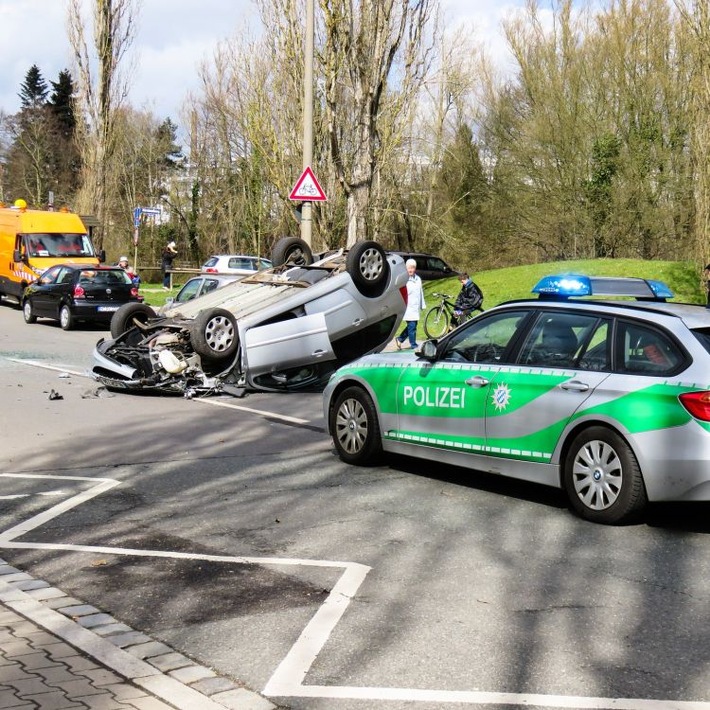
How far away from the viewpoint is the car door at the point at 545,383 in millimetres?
7102

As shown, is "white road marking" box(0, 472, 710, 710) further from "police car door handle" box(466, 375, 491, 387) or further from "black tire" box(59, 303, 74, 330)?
"black tire" box(59, 303, 74, 330)

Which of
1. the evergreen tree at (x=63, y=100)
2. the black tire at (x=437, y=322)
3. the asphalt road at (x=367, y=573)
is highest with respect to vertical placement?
the evergreen tree at (x=63, y=100)

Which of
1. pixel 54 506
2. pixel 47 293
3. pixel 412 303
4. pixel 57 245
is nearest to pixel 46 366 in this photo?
pixel 412 303

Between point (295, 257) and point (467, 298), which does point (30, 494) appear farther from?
point (467, 298)

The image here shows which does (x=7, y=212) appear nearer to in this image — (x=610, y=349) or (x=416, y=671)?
(x=610, y=349)

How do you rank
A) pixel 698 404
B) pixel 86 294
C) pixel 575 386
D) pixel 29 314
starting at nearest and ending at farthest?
pixel 698 404 → pixel 575 386 → pixel 86 294 → pixel 29 314

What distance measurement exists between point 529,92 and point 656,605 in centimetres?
3455

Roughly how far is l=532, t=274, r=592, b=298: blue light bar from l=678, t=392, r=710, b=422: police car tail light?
1.73 meters

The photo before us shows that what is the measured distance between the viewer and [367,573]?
5.83 meters

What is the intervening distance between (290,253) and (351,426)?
7332 mm

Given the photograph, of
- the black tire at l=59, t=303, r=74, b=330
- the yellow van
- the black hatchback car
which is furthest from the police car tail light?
the yellow van

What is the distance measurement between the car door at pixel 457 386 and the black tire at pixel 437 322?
47.8 feet

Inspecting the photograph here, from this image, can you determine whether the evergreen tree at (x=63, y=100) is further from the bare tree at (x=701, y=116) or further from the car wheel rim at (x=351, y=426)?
the car wheel rim at (x=351, y=426)

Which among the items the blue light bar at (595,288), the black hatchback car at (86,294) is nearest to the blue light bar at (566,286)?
the blue light bar at (595,288)
